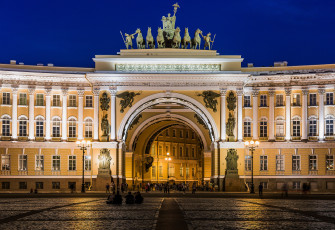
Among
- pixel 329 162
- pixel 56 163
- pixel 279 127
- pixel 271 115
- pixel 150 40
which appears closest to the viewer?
pixel 329 162

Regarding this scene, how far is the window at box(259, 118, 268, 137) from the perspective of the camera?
72.8 meters

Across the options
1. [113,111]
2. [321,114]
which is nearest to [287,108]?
[321,114]

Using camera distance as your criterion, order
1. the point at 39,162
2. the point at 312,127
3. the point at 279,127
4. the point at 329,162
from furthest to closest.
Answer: the point at 279,127
the point at 39,162
the point at 312,127
the point at 329,162

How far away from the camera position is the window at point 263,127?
72.8m

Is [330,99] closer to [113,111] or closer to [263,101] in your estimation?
[263,101]

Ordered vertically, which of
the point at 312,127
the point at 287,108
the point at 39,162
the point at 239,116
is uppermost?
the point at 287,108

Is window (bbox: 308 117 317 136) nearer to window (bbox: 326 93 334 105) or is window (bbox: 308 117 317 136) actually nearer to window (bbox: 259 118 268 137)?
window (bbox: 326 93 334 105)

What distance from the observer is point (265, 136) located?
72750 mm

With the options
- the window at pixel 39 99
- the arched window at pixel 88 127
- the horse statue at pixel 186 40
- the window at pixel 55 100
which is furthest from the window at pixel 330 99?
the window at pixel 39 99

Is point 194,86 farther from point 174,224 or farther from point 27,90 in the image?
point 174,224

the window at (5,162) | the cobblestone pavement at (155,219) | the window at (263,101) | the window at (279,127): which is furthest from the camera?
the window at (263,101)

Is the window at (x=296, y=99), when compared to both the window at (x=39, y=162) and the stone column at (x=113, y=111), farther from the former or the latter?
the window at (x=39, y=162)

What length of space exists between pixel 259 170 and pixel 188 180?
111 feet

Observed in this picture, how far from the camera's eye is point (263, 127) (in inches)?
2872
